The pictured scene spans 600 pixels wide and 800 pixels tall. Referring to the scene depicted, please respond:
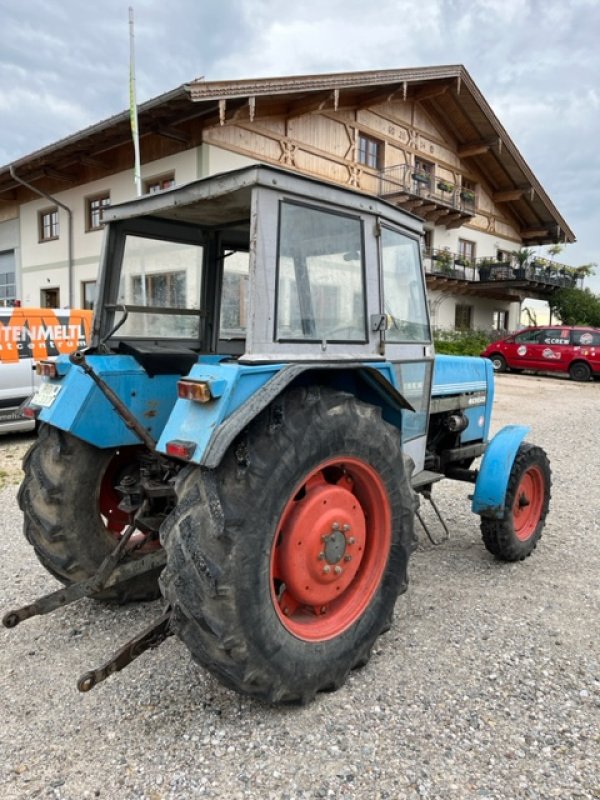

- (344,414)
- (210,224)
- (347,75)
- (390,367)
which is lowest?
(344,414)

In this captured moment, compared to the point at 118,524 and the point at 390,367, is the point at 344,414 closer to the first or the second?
the point at 390,367

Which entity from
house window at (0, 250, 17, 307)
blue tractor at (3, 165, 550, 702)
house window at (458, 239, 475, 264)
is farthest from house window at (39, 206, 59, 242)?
blue tractor at (3, 165, 550, 702)

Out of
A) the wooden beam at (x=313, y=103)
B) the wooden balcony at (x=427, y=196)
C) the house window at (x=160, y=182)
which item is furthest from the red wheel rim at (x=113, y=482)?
the wooden balcony at (x=427, y=196)

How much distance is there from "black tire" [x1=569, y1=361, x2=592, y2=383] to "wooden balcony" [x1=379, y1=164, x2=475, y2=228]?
291 inches

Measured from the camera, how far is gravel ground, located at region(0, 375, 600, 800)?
209cm

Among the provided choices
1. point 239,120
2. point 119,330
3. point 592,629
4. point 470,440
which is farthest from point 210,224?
point 239,120

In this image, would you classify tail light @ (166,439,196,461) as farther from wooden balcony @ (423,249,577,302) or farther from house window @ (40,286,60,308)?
wooden balcony @ (423,249,577,302)

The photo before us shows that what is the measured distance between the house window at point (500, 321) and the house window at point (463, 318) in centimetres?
181

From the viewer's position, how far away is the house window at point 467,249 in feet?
81.7

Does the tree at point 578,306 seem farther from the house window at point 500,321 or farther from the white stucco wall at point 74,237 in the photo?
the white stucco wall at point 74,237

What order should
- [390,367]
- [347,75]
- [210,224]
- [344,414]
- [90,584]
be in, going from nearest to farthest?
[344,414] → [90,584] → [390,367] → [210,224] → [347,75]

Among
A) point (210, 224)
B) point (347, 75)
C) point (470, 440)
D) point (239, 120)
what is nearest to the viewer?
point (210, 224)

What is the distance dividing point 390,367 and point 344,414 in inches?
21.7

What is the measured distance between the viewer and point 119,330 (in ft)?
11.0
